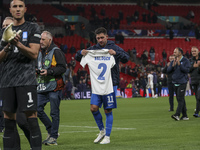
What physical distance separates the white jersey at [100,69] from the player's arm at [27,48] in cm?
321

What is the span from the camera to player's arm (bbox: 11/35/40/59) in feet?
20.0

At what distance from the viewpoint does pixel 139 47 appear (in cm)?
4944

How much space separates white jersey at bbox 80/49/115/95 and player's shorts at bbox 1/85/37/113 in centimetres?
312

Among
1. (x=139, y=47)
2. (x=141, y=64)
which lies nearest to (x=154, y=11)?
(x=139, y=47)

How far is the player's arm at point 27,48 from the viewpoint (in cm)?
611

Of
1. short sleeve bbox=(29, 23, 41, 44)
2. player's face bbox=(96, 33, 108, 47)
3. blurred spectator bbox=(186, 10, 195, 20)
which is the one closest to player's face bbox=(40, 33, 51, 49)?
player's face bbox=(96, 33, 108, 47)

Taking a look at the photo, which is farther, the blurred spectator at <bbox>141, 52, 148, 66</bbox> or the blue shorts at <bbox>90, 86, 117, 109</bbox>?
the blurred spectator at <bbox>141, 52, 148, 66</bbox>

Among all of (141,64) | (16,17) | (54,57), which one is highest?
(16,17)

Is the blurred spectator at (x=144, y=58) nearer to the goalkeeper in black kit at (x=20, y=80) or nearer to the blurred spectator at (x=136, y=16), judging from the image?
the blurred spectator at (x=136, y=16)

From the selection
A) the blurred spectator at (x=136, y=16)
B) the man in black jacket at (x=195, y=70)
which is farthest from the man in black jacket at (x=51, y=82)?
the blurred spectator at (x=136, y=16)

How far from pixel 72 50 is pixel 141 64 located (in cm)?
640

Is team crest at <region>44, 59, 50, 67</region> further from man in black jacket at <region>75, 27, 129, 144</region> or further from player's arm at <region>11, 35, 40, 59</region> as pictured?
player's arm at <region>11, 35, 40, 59</region>

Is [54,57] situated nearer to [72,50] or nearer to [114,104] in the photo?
[114,104]

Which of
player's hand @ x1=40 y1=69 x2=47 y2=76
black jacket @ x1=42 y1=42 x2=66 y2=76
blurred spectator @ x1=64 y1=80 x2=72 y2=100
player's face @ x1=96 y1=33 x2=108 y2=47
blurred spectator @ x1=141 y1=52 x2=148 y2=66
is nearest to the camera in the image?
player's hand @ x1=40 y1=69 x2=47 y2=76
